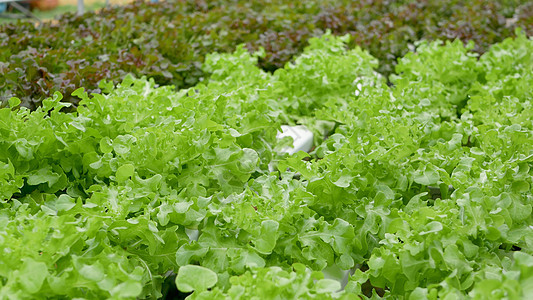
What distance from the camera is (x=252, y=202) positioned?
1947mm

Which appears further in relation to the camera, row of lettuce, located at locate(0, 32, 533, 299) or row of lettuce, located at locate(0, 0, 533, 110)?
row of lettuce, located at locate(0, 0, 533, 110)

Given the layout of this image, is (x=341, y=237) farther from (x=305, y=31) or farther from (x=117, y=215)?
(x=305, y=31)

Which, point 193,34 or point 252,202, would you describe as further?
point 193,34

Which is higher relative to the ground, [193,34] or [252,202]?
[252,202]

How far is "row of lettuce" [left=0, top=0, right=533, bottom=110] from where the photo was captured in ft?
9.87

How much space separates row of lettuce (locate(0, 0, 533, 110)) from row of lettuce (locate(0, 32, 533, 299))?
0.52m

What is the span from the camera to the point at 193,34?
427 centimetres

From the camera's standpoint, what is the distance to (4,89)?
8.98ft

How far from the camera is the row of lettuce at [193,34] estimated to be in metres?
3.01

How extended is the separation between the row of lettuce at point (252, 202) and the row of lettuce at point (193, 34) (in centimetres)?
52

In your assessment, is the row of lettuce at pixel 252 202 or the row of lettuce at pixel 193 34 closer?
the row of lettuce at pixel 252 202

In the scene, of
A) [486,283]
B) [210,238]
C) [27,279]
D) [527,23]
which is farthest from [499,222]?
[527,23]

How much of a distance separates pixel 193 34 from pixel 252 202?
264 centimetres

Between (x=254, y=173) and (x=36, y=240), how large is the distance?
1.14 meters
